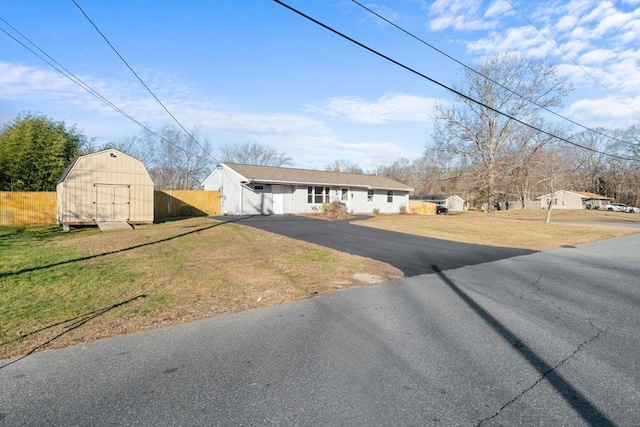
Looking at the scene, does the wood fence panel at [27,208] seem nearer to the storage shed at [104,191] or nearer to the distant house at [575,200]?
the storage shed at [104,191]

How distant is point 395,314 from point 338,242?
26.8ft

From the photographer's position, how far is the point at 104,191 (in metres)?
18.5

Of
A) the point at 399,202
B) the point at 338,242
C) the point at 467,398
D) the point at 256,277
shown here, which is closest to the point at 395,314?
the point at 467,398

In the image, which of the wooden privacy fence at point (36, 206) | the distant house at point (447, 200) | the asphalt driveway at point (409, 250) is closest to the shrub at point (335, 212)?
the asphalt driveway at point (409, 250)

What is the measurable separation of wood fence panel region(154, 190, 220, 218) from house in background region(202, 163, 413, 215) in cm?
77

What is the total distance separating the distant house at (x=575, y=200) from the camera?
70181 mm

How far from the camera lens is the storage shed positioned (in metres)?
17.7

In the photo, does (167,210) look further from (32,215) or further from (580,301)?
(580,301)

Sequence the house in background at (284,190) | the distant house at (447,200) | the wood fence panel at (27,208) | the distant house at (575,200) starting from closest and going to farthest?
the wood fence panel at (27,208) < the house in background at (284,190) < the distant house at (447,200) < the distant house at (575,200)

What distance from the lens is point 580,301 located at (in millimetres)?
6074

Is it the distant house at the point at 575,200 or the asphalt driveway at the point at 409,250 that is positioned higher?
the distant house at the point at 575,200

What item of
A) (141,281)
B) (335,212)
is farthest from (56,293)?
(335,212)

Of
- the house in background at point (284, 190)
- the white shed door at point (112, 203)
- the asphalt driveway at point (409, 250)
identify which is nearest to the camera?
the asphalt driveway at point (409, 250)

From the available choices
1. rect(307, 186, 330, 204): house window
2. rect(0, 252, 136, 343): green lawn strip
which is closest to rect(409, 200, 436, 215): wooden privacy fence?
rect(307, 186, 330, 204): house window
